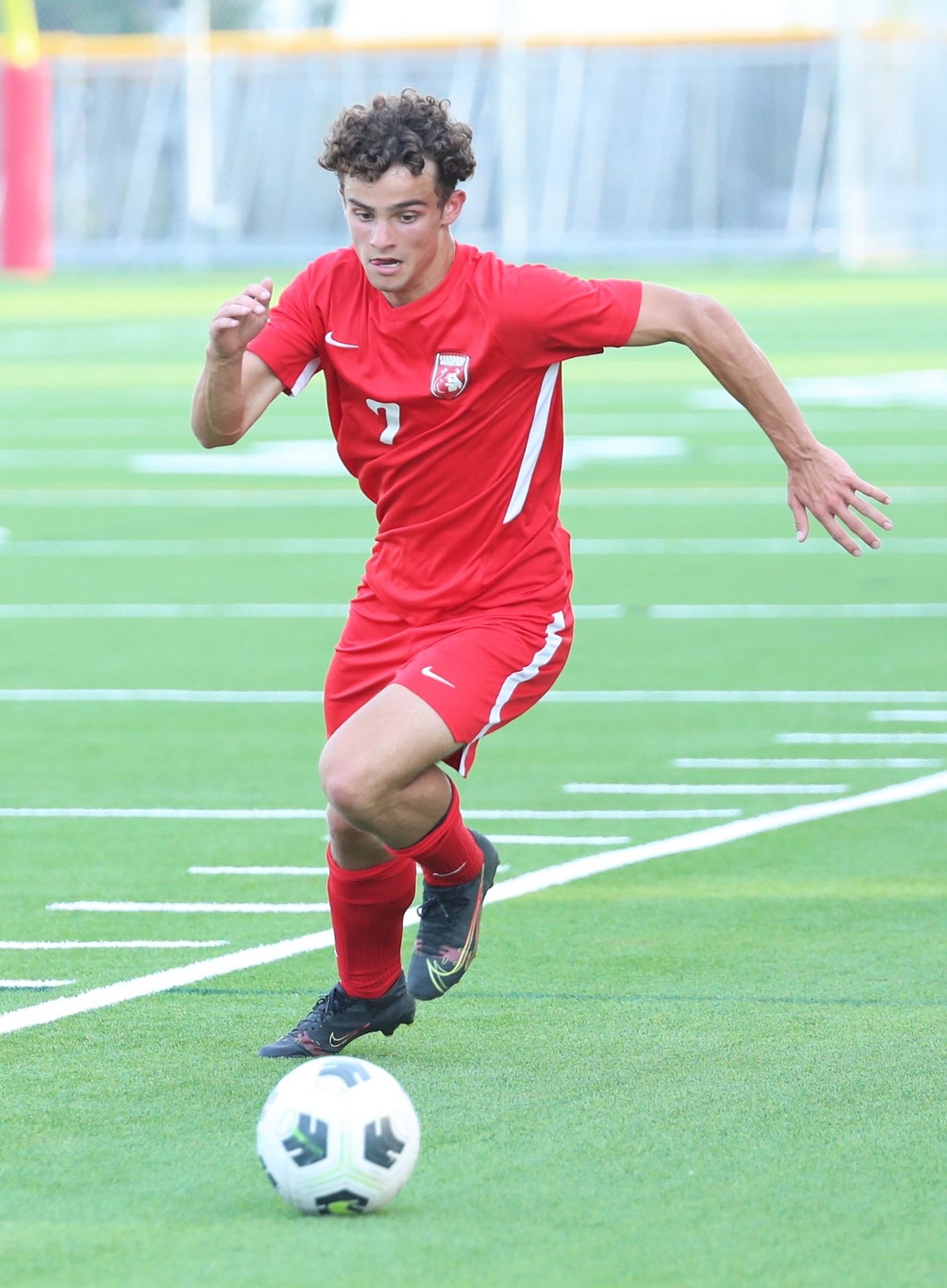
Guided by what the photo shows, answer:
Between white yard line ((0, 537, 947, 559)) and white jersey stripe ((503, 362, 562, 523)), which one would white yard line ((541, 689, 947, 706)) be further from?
white jersey stripe ((503, 362, 562, 523))

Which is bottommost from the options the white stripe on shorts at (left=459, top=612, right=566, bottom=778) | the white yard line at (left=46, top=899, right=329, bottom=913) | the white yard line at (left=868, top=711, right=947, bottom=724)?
the white yard line at (left=868, top=711, right=947, bottom=724)

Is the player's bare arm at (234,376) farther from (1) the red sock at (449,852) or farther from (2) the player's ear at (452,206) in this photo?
(1) the red sock at (449,852)

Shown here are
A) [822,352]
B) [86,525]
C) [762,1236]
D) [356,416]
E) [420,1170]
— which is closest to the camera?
[762,1236]

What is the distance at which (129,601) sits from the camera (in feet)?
42.8

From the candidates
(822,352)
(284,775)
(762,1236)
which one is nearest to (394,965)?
(762,1236)

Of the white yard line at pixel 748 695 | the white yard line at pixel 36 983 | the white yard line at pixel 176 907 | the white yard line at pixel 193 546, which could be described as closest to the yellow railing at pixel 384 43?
the white yard line at pixel 193 546

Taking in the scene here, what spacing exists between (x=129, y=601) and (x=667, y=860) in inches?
245

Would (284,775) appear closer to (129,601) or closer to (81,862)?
(81,862)

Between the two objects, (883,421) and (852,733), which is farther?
(883,421)

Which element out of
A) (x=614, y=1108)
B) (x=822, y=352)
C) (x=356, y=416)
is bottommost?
(x=822, y=352)

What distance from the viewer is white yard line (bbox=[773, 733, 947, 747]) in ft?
29.8

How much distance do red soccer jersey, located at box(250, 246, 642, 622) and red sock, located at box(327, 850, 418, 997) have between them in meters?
0.59

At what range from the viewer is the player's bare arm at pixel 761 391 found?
545 centimetres

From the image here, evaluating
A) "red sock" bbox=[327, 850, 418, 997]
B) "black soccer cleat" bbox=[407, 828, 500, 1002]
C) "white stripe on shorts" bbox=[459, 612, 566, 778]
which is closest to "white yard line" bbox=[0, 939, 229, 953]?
"black soccer cleat" bbox=[407, 828, 500, 1002]
